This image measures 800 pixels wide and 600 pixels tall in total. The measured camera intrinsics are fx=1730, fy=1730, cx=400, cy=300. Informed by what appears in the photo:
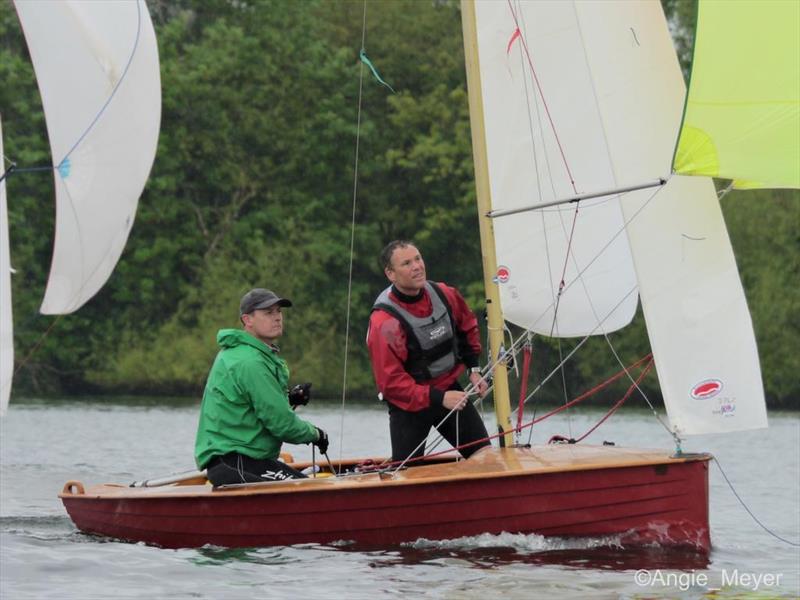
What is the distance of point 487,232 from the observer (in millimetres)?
9523

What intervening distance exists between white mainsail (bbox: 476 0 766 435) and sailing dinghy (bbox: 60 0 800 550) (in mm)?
10

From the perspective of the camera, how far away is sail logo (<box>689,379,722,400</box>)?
8.74m

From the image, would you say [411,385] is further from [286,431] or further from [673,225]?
[673,225]

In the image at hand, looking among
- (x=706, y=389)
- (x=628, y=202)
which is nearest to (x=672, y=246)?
(x=628, y=202)

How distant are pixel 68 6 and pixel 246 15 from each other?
27175 mm

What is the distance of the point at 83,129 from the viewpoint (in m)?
11.1

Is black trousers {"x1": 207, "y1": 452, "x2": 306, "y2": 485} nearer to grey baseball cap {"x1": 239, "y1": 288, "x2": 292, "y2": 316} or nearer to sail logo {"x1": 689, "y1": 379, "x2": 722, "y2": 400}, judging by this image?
grey baseball cap {"x1": 239, "y1": 288, "x2": 292, "y2": 316}

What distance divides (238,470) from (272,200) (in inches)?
1117

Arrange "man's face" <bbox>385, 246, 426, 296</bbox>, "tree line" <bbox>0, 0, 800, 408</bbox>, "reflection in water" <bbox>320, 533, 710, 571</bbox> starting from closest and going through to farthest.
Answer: "reflection in water" <bbox>320, 533, 710, 571</bbox> < "man's face" <bbox>385, 246, 426, 296</bbox> < "tree line" <bbox>0, 0, 800, 408</bbox>

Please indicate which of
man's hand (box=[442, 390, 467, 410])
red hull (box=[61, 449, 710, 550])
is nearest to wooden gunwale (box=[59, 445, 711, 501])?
red hull (box=[61, 449, 710, 550])

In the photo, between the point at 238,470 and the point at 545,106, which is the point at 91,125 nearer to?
the point at 545,106

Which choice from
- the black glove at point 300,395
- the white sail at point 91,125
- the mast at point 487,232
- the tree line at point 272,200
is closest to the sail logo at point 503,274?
the mast at point 487,232

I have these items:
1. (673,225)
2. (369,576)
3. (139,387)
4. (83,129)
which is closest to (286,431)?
(369,576)

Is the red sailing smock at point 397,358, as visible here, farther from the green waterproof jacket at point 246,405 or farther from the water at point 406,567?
the water at point 406,567
